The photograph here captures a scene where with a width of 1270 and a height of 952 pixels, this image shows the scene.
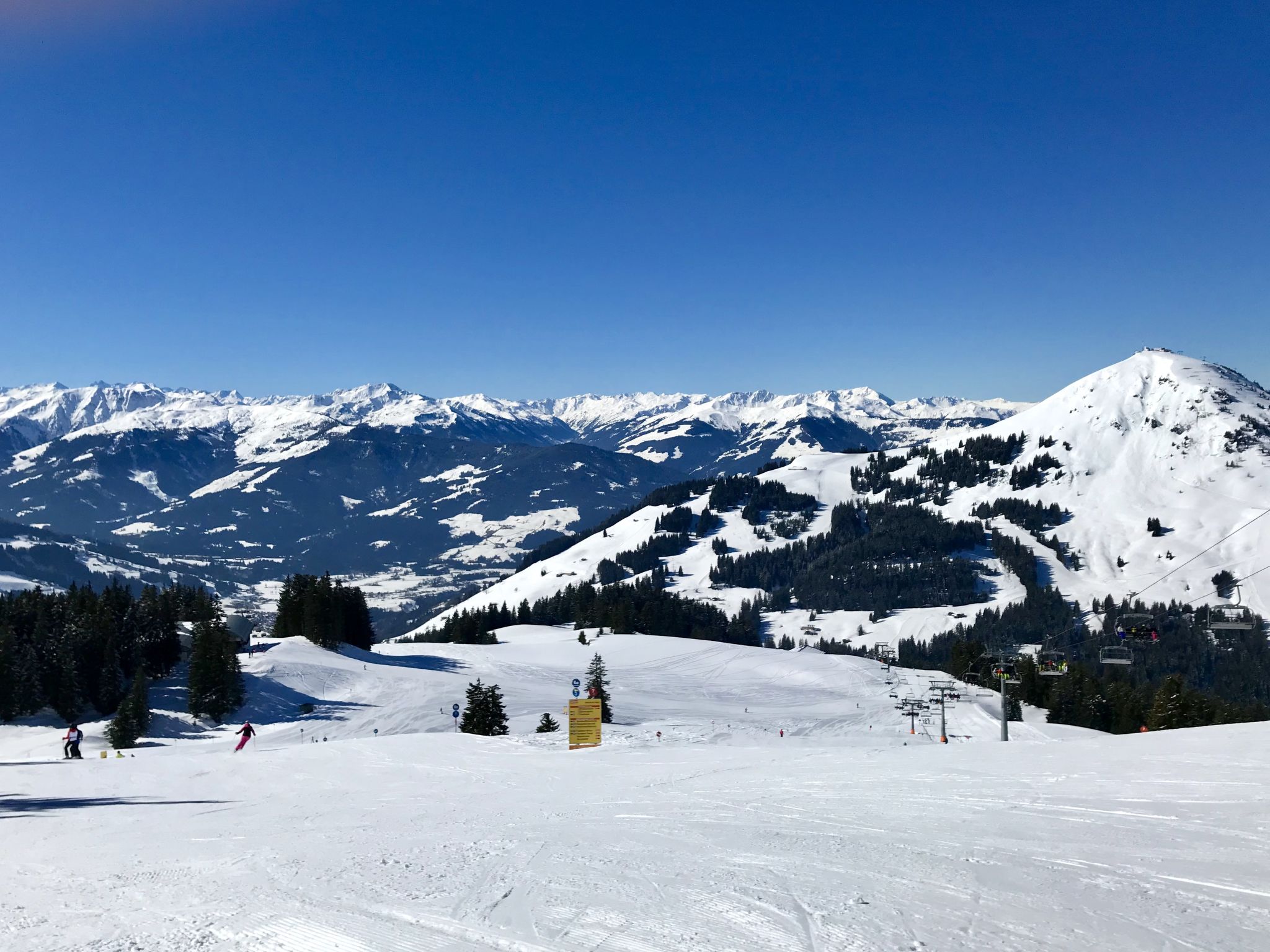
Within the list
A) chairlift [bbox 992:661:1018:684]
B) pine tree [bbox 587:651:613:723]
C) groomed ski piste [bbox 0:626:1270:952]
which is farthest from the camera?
pine tree [bbox 587:651:613:723]

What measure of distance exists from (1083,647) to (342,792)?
656 feet

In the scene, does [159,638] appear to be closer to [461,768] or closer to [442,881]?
[461,768]

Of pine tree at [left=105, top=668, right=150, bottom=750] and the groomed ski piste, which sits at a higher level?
the groomed ski piste

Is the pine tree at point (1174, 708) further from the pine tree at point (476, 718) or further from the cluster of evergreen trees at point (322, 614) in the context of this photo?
the cluster of evergreen trees at point (322, 614)

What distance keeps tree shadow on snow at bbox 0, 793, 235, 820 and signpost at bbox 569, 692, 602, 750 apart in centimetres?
2357

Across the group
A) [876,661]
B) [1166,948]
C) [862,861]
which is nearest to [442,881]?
[862,861]

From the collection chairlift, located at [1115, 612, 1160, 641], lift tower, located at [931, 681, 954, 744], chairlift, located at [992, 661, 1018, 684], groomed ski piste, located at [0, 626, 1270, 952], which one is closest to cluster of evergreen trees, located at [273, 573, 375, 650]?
lift tower, located at [931, 681, 954, 744]

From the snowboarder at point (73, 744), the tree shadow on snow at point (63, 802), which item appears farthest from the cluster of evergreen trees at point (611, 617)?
the tree shadow on snow at point (63, 802)

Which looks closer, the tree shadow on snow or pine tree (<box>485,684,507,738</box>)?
the tree shadow on snow

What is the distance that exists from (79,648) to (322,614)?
35428 mm

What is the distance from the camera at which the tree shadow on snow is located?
2094 centimetres

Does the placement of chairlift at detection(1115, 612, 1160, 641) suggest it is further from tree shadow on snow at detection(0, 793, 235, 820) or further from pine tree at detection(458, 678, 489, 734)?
tree shadow on snow at detection(0, 793, 235, 820)

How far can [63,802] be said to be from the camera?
2238cm

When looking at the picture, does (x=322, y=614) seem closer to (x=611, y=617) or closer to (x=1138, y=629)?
(x=611, y=617)
